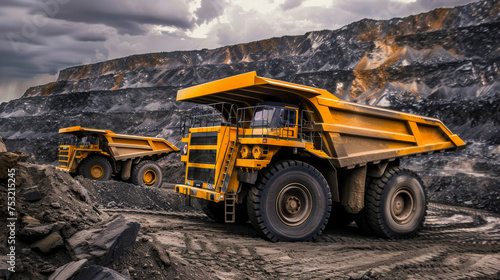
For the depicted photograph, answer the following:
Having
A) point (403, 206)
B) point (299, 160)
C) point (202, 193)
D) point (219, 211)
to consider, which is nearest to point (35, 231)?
point (202, 193)

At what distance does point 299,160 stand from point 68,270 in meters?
4.29

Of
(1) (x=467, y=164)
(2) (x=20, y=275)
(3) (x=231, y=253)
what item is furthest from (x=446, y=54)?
(2) (x=20, y=275)

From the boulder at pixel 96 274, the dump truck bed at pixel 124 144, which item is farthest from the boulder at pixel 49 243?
the dump truck bed at pixel 124 144

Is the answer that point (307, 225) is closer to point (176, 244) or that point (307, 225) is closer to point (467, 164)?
point (176, 244)

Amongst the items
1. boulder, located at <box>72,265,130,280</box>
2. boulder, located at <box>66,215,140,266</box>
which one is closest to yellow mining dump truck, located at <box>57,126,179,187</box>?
boulder, located at <box>66,215,140,266</box>

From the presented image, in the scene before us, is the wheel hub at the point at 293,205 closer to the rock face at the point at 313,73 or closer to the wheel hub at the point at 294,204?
the wheel hub at the point at 294,204

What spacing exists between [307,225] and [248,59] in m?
32.4

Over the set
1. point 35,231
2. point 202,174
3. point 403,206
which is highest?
point 202,174

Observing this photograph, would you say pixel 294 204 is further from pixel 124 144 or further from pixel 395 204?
pixel 124 144

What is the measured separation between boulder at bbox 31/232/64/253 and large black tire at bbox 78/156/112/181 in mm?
10868

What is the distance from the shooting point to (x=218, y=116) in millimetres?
7738

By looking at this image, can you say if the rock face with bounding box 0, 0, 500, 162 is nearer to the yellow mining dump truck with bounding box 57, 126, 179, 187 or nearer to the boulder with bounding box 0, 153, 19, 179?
the yellow mining dump truck with bounding box 57, 126, 179, 187

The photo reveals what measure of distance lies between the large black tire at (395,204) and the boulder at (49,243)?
534cm

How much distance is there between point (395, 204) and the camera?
25.7ft
